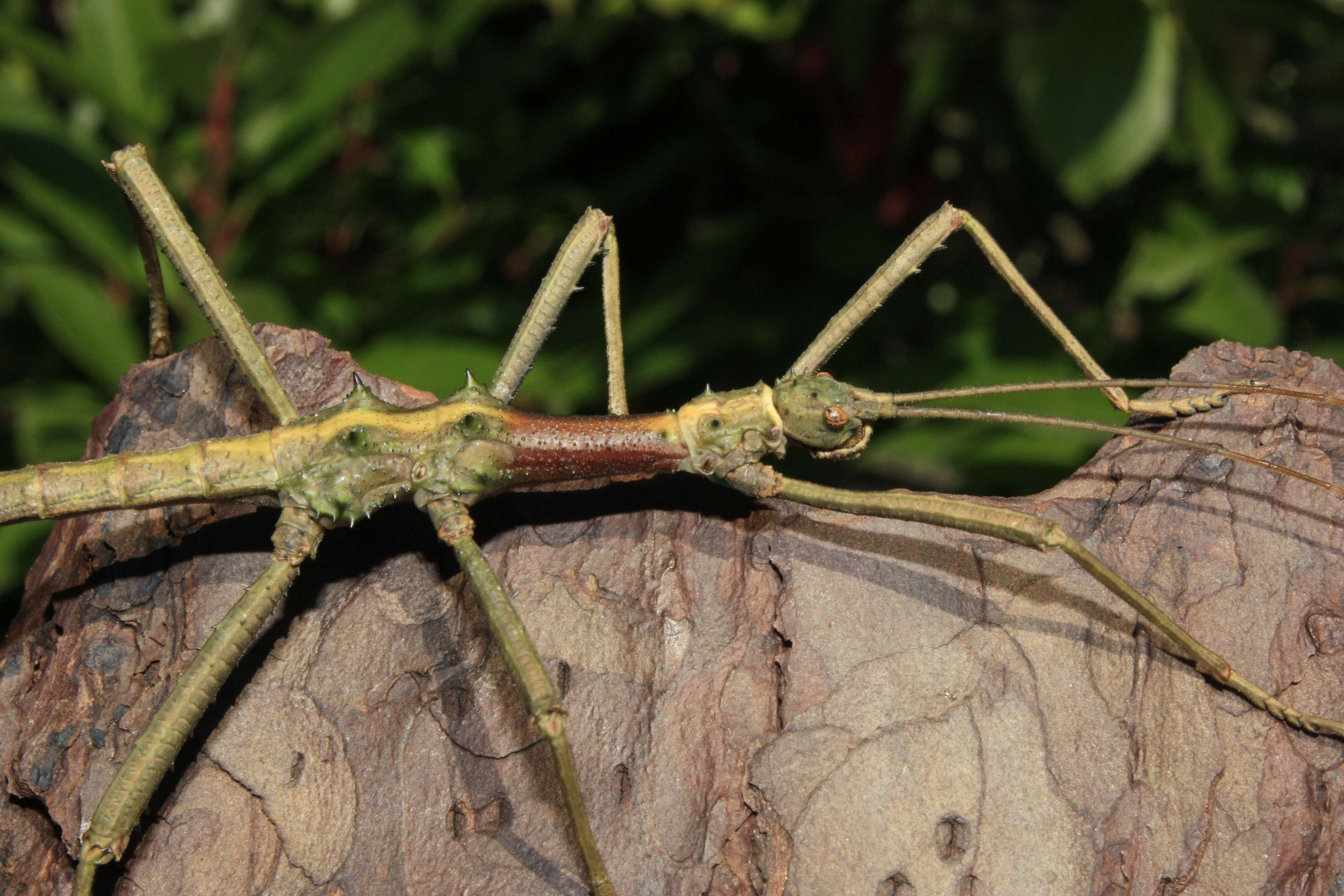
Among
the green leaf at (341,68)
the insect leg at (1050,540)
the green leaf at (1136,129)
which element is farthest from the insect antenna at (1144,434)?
the green leaf at (341,68)

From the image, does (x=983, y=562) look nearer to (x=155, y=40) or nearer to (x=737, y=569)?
(x=737, y=569)

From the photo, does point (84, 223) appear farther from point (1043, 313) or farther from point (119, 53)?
point (1043, 313)

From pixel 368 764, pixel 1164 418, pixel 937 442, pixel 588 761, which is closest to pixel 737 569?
pixel 588 761

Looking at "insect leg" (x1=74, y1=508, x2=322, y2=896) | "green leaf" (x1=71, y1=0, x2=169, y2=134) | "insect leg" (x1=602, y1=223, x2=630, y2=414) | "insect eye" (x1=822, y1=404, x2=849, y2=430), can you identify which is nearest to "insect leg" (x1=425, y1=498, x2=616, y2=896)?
"insect leg" (x1=74, y1=508, x2=322, y2=896)

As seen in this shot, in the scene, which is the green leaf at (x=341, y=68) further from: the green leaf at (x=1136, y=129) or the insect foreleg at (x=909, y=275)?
the green leaf at (x=1136, y=129)

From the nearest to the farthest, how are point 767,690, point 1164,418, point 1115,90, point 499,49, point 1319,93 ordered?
point 767,690 → point 1164,418 → point 1115,90 → point 1319,93 → point 499,49

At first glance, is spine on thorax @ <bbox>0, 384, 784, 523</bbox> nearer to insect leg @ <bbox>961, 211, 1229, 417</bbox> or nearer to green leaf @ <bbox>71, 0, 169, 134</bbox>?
insect leg @ <bbox>961, 211, 1229, 417</bbox>
